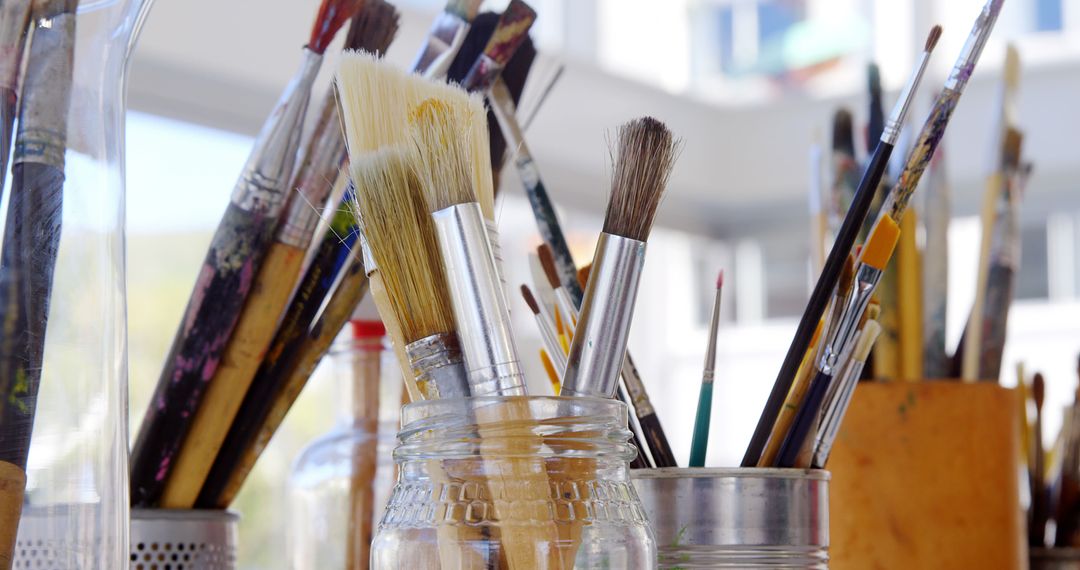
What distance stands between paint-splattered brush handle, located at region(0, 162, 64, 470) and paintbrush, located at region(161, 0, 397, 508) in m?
0.08

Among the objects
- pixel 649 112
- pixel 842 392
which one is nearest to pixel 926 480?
pixel 842 392

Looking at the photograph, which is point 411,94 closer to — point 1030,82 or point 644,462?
point 644,462

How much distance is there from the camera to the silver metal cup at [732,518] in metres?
0.30

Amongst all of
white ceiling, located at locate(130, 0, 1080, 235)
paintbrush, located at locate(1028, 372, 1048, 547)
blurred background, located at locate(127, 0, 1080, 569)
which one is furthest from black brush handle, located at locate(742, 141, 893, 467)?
white ceiling, located at locate(130, 0, 1080, 235)

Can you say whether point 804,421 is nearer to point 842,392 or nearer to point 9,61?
point 842,392

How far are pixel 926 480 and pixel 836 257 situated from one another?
14 centimetres

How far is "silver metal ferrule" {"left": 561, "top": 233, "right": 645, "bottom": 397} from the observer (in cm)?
27

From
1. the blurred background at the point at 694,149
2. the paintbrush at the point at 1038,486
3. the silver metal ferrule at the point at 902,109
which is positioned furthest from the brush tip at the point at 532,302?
the blurred background at the point at 694,149

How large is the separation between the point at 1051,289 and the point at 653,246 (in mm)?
536

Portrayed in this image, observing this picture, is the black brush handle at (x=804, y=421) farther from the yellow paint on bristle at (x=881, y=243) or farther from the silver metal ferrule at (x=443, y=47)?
the silver metal ferrule at (x=443, y=47)

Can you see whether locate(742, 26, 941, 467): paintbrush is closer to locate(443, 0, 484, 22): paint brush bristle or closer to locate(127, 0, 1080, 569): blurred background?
locate(443, 0, 484, 22): paint brush bristle

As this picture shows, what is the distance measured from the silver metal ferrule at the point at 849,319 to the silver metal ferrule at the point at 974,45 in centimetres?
6

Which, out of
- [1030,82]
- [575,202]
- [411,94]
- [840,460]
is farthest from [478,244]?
[1030,82]

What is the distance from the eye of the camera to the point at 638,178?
273 millimetres
